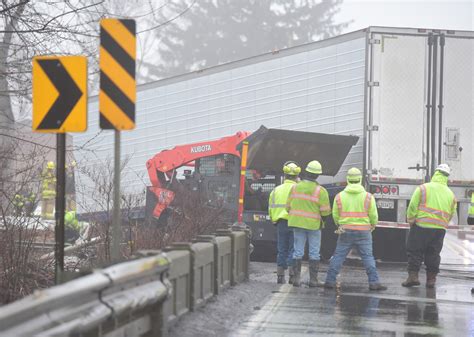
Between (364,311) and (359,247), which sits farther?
(359,247)

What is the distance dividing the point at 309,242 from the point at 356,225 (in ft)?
2.29

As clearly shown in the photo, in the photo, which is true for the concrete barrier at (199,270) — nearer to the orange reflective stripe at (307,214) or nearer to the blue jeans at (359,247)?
the orange reflective stripe at (307,214)

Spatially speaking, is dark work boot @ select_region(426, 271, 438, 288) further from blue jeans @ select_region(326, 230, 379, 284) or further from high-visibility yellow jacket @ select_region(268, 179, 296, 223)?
high-visibility yellow jacket @ select_region(268, 179, 296, 223)

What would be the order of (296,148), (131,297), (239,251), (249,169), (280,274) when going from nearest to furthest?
(131,297) < (239,251) < (280,274) < (296,148) < (249,169)

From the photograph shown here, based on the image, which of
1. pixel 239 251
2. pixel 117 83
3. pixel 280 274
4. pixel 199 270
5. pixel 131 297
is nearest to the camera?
pixel 131 297

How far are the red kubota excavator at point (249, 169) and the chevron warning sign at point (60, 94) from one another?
7.99 metres

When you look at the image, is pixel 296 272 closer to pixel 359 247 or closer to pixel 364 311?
pixel 359 247

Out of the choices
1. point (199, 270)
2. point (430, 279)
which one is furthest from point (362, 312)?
point (430, 279)

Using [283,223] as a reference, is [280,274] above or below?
below

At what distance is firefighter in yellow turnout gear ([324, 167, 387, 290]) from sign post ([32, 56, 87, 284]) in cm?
544

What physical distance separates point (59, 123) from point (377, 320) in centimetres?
398

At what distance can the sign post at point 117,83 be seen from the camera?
20.8ft

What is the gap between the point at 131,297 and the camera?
5.66 metres

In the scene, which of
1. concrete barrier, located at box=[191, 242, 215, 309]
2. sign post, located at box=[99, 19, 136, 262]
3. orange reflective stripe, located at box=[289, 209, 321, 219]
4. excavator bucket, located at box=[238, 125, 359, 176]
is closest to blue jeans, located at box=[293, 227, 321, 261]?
orange reflective stripe, located at box=[289, 209, 321, 219]
